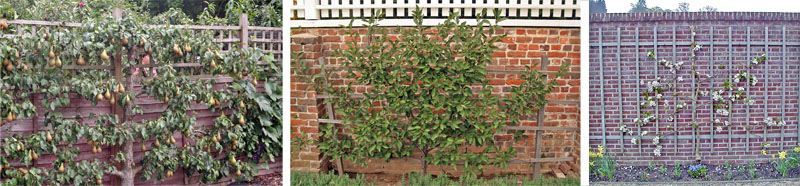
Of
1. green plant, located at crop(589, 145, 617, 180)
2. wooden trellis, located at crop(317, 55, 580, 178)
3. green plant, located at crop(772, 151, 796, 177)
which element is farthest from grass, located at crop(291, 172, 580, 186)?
green plant, located at crop(772, 151, 796, 177)

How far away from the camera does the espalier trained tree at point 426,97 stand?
2.84 m

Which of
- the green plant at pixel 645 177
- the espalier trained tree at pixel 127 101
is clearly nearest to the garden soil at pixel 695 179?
the green plant at pixel 645 177

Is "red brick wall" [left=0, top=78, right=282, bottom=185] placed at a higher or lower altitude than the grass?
higher

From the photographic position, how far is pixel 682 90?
3.99 metres

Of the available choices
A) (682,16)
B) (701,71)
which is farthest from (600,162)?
(682,16)

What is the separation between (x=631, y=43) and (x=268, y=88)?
8.24 ft

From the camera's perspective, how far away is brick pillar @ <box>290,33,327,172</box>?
2975mm

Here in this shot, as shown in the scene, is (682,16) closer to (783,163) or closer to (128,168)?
(783,163)

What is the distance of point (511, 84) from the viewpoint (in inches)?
120

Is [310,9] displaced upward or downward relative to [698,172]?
upward

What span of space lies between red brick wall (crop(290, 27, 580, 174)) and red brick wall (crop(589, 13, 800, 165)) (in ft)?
2.95

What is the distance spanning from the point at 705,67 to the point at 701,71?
0.04 m

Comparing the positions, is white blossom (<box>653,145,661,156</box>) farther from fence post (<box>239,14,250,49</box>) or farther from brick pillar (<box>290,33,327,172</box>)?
fence post (<box>239,14,250,49</box>)

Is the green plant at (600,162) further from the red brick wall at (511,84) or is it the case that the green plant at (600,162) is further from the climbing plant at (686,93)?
the red brick wall at (511,84)
